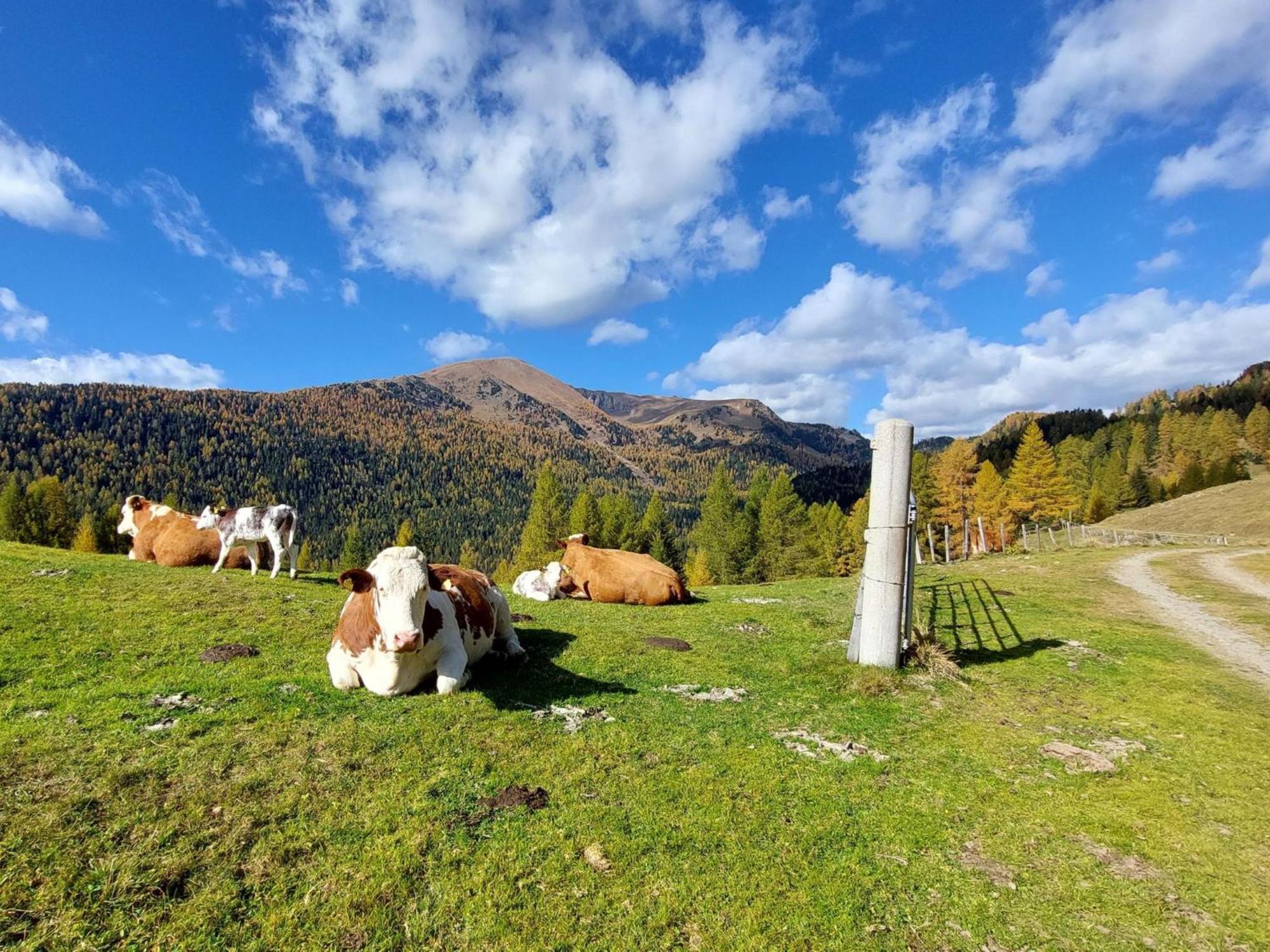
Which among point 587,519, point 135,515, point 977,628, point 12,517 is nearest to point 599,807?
point 977,628

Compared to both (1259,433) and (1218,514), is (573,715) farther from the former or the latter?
(1259,433)

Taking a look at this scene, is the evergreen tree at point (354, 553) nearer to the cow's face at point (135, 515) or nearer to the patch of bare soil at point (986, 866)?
the cow's face at point (135, 515)

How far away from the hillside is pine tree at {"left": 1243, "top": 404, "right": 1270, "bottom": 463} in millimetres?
35191

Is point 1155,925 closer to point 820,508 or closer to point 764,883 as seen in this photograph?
point 764,883

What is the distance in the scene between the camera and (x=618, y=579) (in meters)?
15.0

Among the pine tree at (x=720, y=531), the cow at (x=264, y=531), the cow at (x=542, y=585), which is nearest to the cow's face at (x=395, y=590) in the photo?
the cow at (x=542, y=585)

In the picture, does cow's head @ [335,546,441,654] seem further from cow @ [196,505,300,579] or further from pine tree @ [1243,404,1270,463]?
pine tree @ [1243,404,1270,463]

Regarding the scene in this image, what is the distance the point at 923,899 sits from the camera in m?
3.93

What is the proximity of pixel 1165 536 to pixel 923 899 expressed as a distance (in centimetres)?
6079

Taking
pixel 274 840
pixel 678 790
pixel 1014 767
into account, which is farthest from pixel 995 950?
→ pixel 274 840

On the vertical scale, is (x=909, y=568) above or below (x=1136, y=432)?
below

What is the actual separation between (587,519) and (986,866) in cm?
4755

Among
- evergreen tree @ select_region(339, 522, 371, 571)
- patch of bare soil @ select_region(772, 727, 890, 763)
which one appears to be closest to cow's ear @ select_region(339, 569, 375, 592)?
patch of bare soil @ select_region(772, 727, 890, 763)

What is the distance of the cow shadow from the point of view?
7.07 m
